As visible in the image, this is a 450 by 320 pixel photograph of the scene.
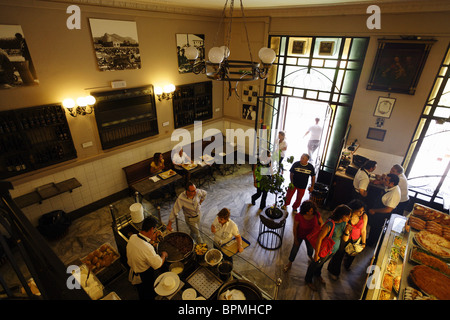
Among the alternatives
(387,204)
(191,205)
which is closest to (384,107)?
(387,204)

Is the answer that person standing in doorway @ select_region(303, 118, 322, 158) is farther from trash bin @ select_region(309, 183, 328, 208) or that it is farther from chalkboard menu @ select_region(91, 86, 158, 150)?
chalkboard menu @ select_region(91, 86, 158, 150)

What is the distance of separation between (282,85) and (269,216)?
4488 mm

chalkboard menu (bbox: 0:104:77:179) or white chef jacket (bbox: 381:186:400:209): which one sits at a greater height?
chalkboard menu (bbox: 0:104:77:179)

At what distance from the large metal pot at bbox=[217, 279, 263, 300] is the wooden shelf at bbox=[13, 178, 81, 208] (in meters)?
4.65

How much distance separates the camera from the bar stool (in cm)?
502

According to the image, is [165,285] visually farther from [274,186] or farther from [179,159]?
[179,159]

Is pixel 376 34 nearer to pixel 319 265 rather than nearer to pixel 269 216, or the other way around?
pixel 269 216

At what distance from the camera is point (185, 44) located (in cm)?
735

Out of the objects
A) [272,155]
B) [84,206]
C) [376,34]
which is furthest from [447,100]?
[84,206]

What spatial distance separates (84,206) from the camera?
6.33 m

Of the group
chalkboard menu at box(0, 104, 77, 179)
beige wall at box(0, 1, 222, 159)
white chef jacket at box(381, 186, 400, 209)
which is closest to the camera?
white chef jacket at box(381, 186, 400, 209)

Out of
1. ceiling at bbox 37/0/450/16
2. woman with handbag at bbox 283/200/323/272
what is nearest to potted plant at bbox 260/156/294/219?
woman with handbag at bbox 283/200/323/272

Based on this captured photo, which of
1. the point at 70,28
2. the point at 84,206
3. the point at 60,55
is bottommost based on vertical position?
the point at 84,206

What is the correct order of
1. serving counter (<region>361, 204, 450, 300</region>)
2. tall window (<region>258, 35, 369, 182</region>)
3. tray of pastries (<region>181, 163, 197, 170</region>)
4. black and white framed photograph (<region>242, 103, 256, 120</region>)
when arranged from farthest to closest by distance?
1. black and white framed photograph (<region>242, 103, 256, 120</region>)
2. tray of pastries (<region>181, 163, 197, 170</region>)
3. tall window (<region>258, 35, 369, 182</region>)
4. serving counter (<region>361, 204, 450, 300</region>)
